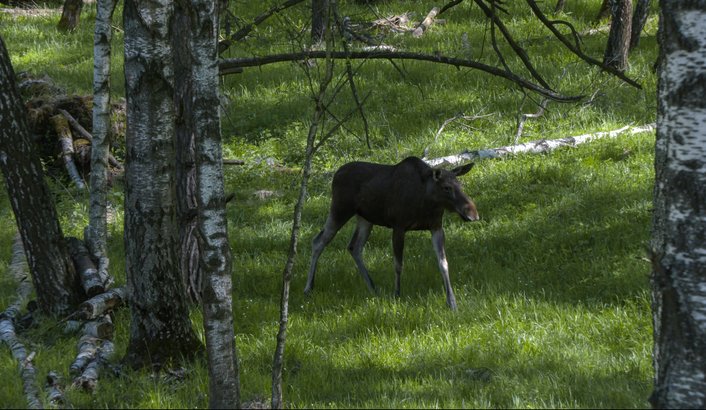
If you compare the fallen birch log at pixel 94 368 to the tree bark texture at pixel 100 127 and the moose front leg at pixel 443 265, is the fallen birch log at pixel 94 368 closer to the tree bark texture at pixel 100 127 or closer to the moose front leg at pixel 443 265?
the tree bark texture at pixel 100 127

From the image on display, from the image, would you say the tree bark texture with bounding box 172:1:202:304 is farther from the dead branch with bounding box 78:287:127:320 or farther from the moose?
the moose

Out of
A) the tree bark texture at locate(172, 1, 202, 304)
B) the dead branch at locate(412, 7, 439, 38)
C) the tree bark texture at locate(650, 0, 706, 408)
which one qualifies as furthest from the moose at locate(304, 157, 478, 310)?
the dead branch at locate(412, 7, 439, 38)

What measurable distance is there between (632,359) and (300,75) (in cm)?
1316

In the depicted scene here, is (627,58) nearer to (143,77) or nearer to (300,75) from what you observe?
(300,75)

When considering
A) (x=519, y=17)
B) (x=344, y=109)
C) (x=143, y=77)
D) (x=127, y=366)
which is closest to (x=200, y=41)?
(x=143, y=77)

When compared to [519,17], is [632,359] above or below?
below

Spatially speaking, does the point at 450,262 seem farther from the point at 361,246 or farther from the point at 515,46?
the point at 515,46

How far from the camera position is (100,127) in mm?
9867

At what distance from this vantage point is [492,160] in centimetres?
1457

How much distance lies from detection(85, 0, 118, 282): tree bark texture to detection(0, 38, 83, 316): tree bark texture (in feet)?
2.21

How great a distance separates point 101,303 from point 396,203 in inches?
132

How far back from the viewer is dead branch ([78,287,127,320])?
883cm

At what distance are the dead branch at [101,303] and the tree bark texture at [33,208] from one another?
13.7 inches

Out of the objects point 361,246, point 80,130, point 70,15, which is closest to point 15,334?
point 361,246
